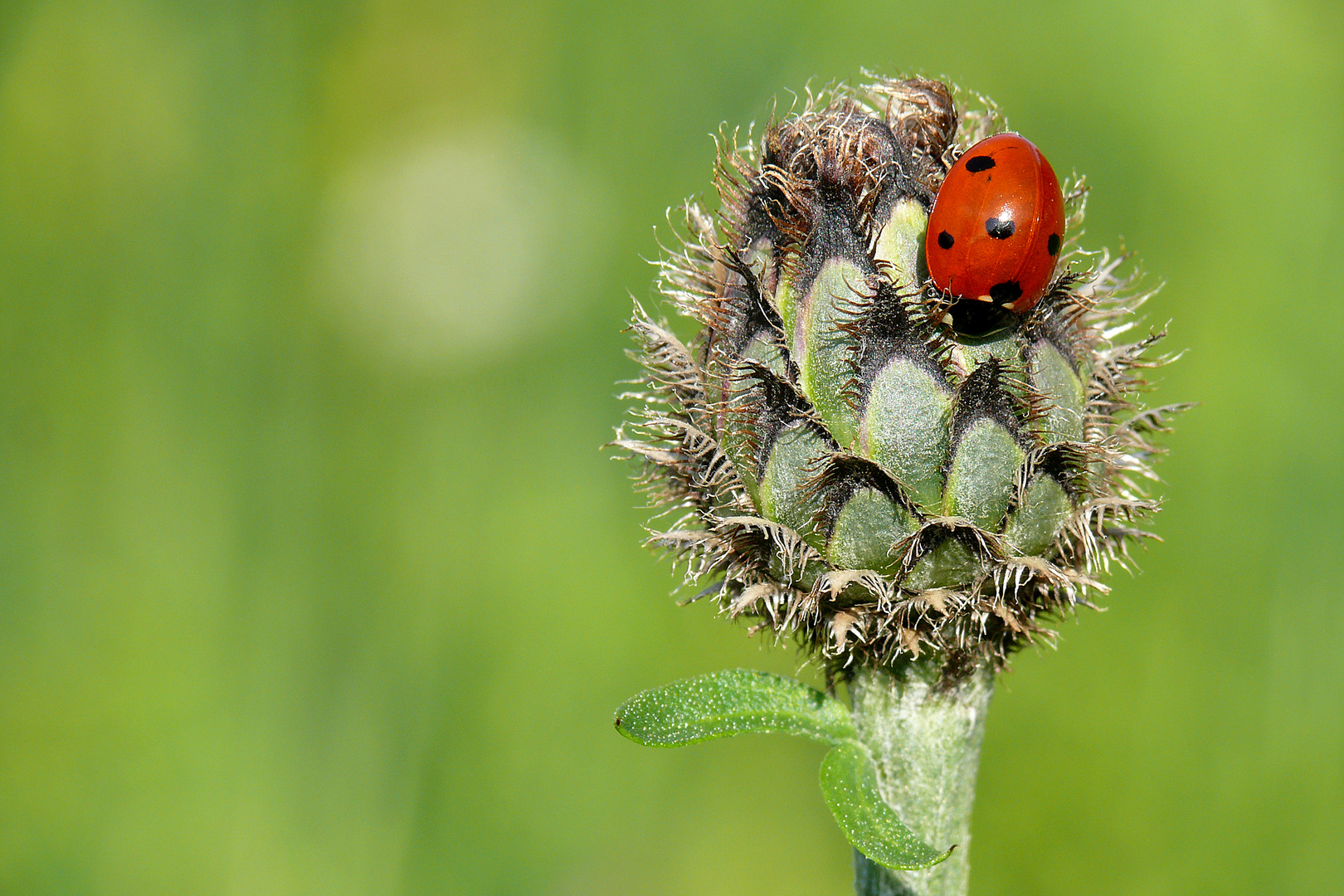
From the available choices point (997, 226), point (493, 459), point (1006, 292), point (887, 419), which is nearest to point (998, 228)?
point (997, 226)

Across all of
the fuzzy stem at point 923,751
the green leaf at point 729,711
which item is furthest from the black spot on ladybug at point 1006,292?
the green leaf at point 729,711

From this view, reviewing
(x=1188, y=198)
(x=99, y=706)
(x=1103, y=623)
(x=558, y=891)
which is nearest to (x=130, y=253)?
(x=99, y=706)

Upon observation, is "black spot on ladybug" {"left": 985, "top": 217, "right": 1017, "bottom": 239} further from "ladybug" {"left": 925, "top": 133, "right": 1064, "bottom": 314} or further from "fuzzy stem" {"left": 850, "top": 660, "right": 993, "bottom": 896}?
"fuzzy stem" {"left": 850, "top": 660, "right": 993, "bottom": 896}

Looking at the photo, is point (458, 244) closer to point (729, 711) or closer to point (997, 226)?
point (729, 711)

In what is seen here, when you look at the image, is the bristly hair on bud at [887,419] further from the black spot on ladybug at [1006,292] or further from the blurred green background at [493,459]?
the blurred green background at [493,459]

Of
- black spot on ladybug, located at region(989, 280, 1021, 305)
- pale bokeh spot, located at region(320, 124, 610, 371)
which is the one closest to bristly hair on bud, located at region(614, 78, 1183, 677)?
black spot on ladybug, located at region(989, 280, 1021, 305)

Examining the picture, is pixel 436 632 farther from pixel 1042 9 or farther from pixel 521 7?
pixel 1042 9
